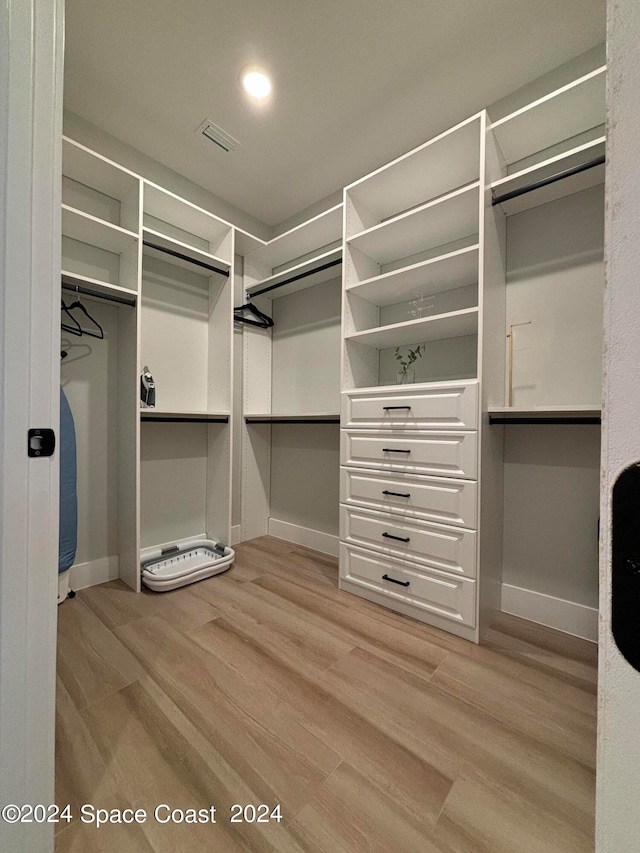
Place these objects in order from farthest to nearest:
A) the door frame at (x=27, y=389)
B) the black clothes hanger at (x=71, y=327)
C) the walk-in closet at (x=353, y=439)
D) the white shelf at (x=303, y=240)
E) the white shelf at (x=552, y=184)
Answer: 1. the white shelf at (x=303, y=240)
2. the black clothes hanger at (x=71, y=327)
3. the white shelf at (x=552, y=184)
4. the walk-in closet at (x=353, y=439)
5. the door frame at (x=27, y=389)

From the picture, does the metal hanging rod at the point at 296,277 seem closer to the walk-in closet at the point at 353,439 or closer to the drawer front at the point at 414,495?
the walk-in closet at the point at 353,439

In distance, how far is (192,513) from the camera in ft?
8.52

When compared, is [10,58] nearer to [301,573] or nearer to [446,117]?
[446,117]

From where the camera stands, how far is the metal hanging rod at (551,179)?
143cm

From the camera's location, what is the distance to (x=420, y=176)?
189 cm

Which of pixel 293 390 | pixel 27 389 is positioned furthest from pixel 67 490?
pixel 293 390

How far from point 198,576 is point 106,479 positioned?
2.74ft

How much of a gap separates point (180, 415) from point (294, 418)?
0.73 meters

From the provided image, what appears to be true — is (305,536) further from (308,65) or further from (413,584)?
(308,65)

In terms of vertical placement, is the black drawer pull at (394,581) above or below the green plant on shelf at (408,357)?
below

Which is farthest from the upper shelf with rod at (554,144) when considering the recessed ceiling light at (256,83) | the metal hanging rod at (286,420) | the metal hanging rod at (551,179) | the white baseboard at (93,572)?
the white baseboard at (93,572)

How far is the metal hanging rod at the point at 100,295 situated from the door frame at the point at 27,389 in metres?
1.31

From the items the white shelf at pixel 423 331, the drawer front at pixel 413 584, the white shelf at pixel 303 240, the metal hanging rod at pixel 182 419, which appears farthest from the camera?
the white shelf at pixel 303 240

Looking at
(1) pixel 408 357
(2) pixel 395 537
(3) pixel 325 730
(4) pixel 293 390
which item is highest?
(1) pixel 408 357
